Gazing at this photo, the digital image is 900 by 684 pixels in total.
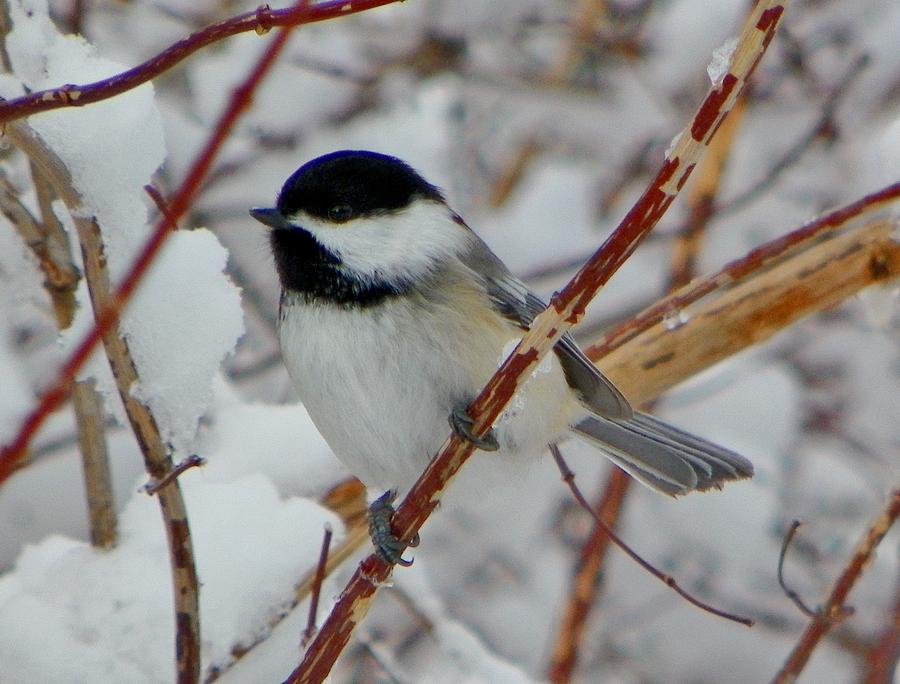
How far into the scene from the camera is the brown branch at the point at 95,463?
55.2 inches

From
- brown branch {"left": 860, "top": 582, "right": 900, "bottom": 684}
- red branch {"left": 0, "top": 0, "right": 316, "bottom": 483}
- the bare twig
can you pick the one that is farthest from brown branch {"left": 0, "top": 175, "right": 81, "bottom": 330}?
the bare twig

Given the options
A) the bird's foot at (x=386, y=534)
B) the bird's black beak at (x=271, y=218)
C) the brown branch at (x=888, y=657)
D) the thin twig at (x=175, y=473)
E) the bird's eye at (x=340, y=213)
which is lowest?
the thin twig at (x=175, y=473)

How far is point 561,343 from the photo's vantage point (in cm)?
173

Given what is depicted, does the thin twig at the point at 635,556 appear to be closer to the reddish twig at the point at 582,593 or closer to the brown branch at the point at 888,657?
the brown branch at the point at 888,657

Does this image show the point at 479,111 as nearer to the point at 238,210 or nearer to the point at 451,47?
the point at 451,47

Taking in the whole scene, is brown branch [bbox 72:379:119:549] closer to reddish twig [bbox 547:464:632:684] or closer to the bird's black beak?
the bird's black beak

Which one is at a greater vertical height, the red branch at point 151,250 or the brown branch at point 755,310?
the brown branch at point 755,310

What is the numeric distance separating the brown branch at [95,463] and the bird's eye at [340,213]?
0.46 m

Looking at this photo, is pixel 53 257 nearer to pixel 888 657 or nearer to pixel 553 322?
pixel 553 322

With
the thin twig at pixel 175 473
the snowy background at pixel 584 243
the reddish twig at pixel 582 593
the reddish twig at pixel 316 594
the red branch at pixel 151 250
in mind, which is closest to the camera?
the red branch at pixel 151 250

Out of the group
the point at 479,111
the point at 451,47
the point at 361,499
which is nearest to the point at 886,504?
the point at 361,499

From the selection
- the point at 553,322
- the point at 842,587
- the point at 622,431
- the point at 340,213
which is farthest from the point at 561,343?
the point at 553,322

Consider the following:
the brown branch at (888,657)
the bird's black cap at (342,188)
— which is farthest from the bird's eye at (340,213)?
the brown branch at (888,657)

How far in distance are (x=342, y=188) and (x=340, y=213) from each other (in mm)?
39
